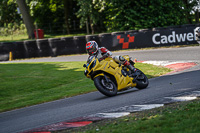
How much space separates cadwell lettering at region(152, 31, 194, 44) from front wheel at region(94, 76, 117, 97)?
47.0 feet

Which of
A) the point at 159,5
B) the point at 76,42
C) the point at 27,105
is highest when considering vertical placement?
the point at 159,5

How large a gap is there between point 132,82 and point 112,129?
4516mm

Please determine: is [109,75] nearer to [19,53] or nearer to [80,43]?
[80,43]

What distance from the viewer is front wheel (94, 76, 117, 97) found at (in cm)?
902

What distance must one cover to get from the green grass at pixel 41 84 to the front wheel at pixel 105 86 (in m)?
2.60

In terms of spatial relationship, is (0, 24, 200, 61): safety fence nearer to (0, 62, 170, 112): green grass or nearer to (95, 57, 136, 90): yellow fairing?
(0, 62, 170, 112): green grass

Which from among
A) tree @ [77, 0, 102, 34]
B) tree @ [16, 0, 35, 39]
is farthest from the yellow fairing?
tree @ [16, 0, 35, 39]

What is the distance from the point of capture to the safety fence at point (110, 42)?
74.2 ft

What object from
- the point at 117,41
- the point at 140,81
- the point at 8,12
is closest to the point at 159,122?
the point at 140,81

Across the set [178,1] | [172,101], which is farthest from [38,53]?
[172,101]

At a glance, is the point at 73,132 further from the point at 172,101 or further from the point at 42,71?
the point at 42,71

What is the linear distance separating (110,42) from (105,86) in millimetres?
16402

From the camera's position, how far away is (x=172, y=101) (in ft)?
24.1

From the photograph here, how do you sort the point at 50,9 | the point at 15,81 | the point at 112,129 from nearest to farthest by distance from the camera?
1. the point at 112,129
2. the point at 15,81
3. the point at 50,9
